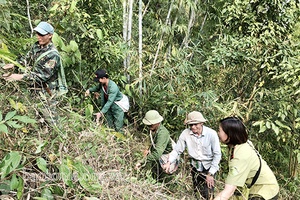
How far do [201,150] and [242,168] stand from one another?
1.28 m

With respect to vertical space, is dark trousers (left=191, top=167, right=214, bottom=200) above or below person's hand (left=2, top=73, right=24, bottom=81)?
below

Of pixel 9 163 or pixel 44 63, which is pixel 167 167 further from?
pixel 9 163

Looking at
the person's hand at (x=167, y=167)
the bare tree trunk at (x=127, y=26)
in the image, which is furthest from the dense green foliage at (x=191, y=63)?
the person's hand at (x=167, y=167)

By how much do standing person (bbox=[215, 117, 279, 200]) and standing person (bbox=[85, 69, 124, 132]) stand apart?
2.18 metres

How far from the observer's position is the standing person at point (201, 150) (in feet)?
10.9

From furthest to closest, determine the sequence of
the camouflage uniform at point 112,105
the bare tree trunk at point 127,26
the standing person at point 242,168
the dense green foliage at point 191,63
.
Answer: the bare tree trunk at point 127,26
the camouflage uniform at point 112,105
the dense green foliage at point 191,63
the standing person at point 242,168

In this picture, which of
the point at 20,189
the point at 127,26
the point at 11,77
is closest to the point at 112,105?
the point at 127,26

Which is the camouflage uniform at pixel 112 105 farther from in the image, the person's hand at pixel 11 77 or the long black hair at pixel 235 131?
the long black hair at pixel 235 131

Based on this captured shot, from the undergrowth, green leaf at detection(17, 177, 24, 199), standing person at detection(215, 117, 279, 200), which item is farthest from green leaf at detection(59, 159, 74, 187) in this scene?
standing person at detection(215, 117, 279, 200)

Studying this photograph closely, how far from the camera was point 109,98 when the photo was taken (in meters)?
4.34

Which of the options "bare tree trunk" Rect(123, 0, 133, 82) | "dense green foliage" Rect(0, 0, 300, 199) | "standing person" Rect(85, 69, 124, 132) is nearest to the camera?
"dense green foliage" Rect(0, 0, 300, 199)

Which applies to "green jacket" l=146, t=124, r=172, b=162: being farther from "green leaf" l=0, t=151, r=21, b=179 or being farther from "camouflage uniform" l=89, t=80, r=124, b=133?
"green leaf" l=0, t=151, r=21, b=179

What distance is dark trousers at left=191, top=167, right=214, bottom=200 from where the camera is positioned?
3499mm

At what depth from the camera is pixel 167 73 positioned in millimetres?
4703
